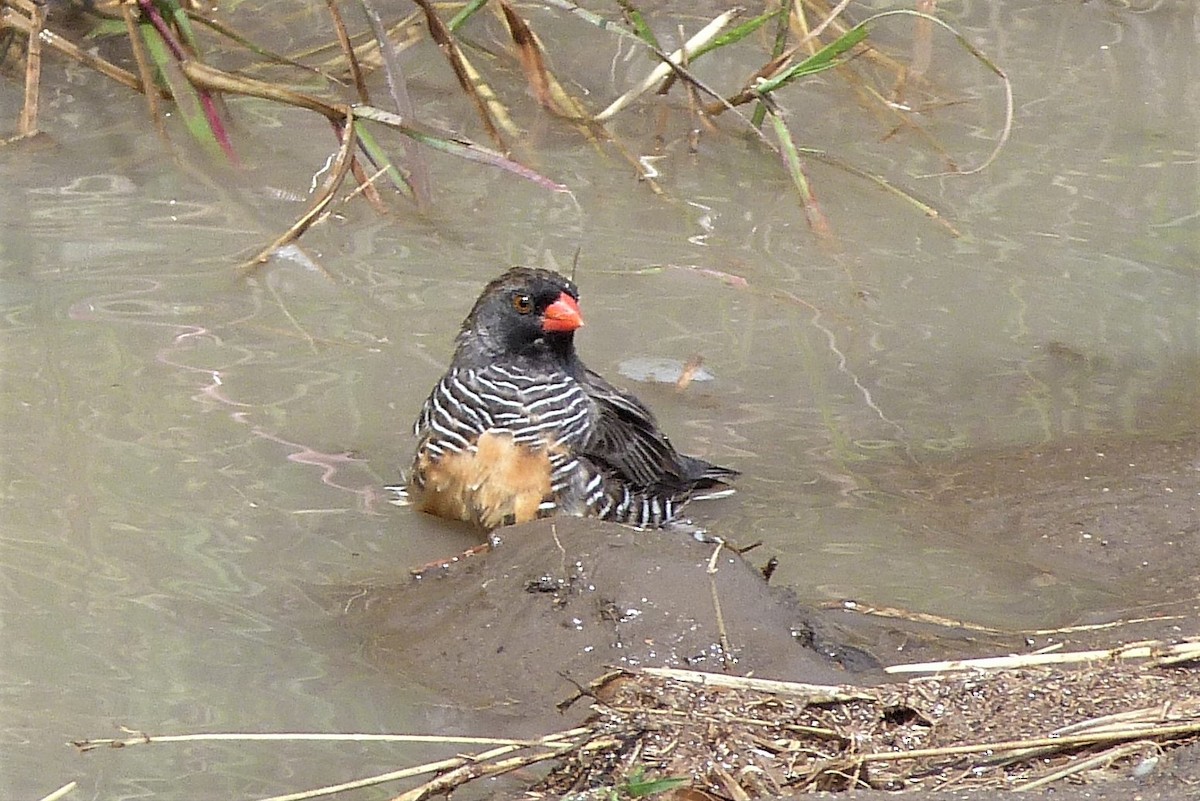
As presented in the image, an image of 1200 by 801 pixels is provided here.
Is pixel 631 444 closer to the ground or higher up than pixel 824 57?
closer to the ground

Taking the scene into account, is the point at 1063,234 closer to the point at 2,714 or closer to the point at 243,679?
the point at 243,679

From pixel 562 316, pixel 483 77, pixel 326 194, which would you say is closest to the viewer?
pixel 562 316

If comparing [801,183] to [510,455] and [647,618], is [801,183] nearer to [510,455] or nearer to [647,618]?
[510,455]

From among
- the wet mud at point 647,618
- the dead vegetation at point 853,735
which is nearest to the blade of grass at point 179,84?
the wet mud at point 647,618

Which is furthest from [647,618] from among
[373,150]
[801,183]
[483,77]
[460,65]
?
[483,77]

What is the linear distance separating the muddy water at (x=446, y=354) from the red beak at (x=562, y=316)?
0.64 metres

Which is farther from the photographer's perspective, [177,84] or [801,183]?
[177,84]

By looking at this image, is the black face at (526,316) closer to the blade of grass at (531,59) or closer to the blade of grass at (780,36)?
the blade of grass at (780,36)

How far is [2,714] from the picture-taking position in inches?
150

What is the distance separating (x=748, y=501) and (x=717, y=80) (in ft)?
10.8

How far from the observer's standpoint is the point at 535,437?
5.09m

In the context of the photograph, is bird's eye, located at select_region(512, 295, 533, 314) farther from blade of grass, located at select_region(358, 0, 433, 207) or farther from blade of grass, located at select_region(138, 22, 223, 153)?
blade of grass, located at select_region(138, 22, 223, 153)

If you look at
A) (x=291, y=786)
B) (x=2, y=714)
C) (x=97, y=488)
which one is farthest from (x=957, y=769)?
(x=97, y=488)

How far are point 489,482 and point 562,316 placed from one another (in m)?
0.53
